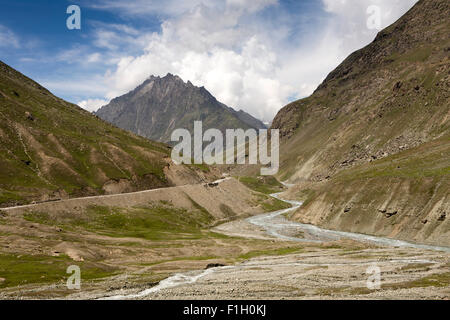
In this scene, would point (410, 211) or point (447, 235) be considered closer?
point (447, 235)

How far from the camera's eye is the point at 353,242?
377 feet

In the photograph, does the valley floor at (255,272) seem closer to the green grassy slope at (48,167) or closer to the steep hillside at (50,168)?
the steep hillside at (50,168)

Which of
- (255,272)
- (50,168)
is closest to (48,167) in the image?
(50,168)

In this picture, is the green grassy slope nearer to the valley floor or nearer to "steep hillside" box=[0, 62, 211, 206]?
"steep hillside" box=[0, 62, 211, 206]

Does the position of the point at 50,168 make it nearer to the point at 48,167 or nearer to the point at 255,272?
the point at 48,167

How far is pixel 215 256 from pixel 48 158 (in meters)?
110

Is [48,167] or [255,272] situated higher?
[48,167]

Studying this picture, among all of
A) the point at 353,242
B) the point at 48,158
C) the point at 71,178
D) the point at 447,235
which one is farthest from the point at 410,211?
the point at 48,158

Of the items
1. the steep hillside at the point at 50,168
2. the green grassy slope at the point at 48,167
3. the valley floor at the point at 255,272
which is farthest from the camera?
the steep hillside at the point at 50,168

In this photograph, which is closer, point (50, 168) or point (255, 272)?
point (255, 272)

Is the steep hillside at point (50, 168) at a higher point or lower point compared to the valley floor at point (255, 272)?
higher

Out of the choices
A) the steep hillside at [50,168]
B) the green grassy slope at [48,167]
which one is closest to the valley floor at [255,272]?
the steep hillside at [50,168]
